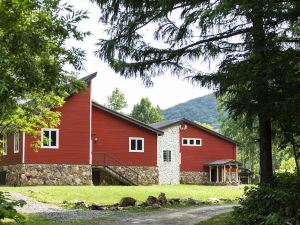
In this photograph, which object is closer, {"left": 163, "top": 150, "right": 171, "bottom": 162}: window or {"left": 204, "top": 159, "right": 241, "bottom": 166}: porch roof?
{"left": 163, "top": 150, "right": 171, "bottom": 162}: window

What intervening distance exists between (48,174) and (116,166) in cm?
522

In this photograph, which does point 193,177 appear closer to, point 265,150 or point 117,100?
point 265,150

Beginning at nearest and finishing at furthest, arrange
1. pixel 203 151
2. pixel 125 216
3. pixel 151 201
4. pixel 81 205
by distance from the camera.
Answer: pixel 125 216
pixel 81 205
pixel 151 201
pixel 203 151

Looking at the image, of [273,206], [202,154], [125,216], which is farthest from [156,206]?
[202,154]

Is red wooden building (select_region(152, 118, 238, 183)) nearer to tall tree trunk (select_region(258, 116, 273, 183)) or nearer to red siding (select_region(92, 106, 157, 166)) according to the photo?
red siding (select_region(92, 106, 157, 166))

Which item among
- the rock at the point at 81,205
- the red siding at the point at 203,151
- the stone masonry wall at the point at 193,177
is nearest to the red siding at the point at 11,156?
the rock at the point at 81,205

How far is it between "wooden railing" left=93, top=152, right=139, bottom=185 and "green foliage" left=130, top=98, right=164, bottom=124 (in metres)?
53.7

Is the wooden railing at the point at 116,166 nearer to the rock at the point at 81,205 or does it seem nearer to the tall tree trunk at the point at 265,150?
the rock at the point at 81,205

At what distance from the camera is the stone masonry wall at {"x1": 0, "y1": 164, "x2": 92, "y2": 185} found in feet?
97.1

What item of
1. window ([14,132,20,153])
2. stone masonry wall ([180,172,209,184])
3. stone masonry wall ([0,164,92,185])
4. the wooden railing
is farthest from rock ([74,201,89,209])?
stone masonry wall ([180,172,209,184])

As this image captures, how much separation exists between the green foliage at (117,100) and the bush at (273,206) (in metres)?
72.8

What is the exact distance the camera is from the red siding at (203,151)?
140 feet

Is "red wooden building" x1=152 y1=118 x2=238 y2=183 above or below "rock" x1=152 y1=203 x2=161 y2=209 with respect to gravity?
above

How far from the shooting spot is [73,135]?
3170 centimetres
